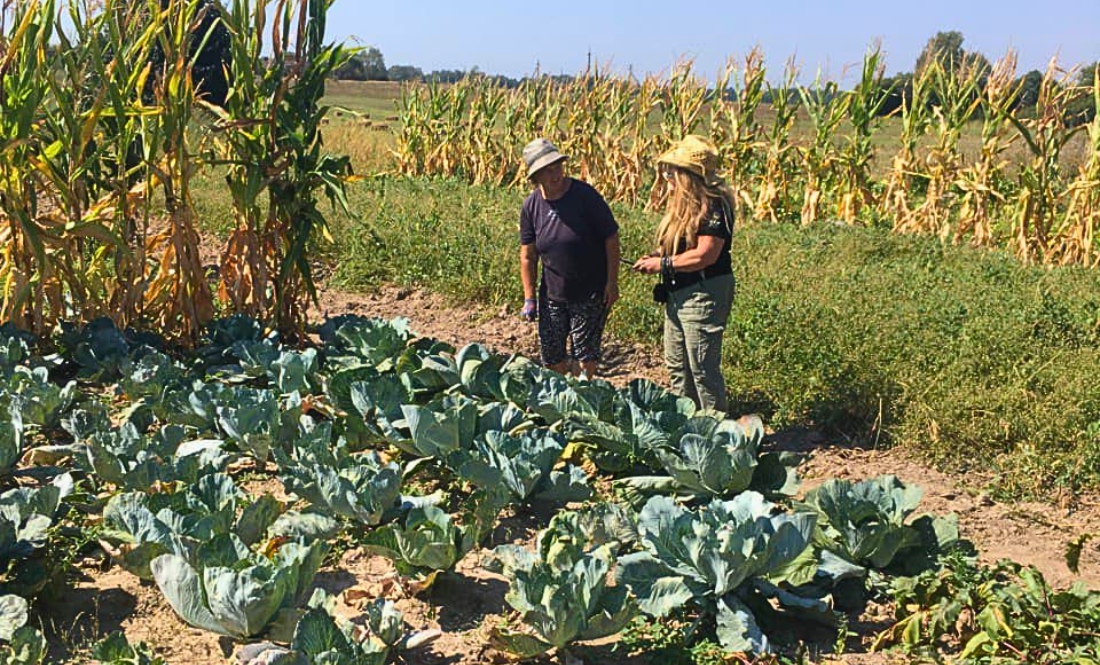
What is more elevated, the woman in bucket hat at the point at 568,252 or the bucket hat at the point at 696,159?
the bucket hat at the point at 696,159

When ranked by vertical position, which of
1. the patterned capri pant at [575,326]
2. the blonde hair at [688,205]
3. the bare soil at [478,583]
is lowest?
the bare soil at [478,583]

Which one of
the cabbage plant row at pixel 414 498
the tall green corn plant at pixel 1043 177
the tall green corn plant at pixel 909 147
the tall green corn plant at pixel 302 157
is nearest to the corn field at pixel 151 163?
the tall green corn plant at pixel 302 157

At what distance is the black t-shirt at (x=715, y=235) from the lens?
190 inches

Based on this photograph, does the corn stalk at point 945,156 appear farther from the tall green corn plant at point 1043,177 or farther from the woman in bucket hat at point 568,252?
the woman in bucket hat at point 568,252

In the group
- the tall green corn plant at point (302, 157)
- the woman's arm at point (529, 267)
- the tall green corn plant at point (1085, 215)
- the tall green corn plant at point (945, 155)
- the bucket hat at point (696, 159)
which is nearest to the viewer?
the bucket hat at point (696, 159)

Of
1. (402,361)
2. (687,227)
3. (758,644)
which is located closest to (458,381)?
(402,361)

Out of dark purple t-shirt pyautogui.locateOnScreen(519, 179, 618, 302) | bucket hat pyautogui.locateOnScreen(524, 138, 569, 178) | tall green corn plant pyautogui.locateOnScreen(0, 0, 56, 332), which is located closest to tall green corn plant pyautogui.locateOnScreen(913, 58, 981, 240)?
dark purple t-shirt pyautogui.locateOnScreen(519, 179, 618, 302)

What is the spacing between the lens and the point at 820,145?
1185 centimetres

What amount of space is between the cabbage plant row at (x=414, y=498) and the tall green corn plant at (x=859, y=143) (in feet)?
22.9

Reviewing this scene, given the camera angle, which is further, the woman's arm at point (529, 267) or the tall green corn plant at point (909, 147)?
the tall green corn plant at point (909, 147)

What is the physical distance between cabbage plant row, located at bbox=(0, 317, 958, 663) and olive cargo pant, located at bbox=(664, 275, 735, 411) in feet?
0.97

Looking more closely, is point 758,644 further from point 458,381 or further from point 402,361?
point 402,361

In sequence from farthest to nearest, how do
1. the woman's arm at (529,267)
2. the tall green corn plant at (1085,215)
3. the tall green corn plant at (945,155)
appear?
the tall green corn plant at (945,155), the tall green corn plant at (1085,215), the woman's arm at (529,267)

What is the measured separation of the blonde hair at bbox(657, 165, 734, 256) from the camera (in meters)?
4.79
